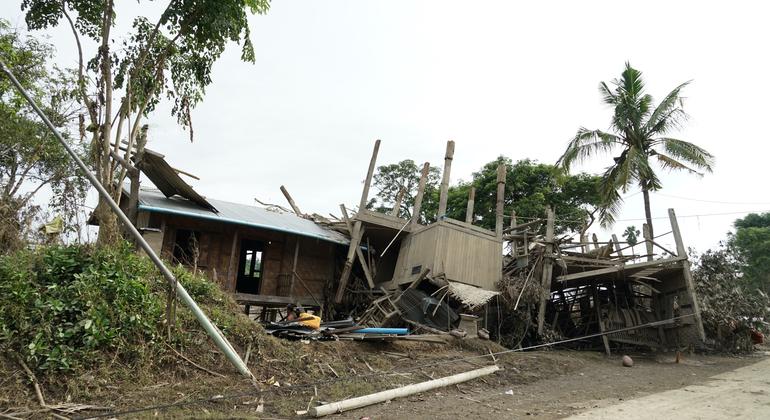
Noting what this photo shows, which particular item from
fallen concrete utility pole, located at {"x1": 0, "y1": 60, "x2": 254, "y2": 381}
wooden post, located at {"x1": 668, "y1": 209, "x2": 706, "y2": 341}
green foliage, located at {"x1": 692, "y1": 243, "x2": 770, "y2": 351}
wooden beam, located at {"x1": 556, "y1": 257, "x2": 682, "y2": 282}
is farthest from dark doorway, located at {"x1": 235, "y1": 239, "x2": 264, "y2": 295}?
green foliage, located at {"x1": 692, "y1": 243, "x2": 770, "y2": 351}

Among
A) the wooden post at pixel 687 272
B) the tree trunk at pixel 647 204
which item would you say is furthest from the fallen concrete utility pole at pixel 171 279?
the tree trunk at pixel 647 204

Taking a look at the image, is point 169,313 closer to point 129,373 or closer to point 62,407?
point 129,373

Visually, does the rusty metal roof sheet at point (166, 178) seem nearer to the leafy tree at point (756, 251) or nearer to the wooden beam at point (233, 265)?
the wooden beam at point (233, 265)

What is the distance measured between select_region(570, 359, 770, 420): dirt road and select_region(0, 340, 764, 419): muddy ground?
0.37m

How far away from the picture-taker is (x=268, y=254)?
606 inches

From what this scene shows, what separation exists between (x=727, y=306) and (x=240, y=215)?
14209 millimetres

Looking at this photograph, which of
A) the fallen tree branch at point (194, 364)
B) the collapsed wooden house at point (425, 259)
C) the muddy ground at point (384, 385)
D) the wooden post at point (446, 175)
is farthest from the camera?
the wooden post at point (446, 175)

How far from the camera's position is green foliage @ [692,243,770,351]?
14.1 meters

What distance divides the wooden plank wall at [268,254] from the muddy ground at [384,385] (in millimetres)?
6020

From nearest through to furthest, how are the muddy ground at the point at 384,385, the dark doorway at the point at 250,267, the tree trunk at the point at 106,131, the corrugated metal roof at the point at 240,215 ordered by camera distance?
the muddy ground at the point at 384,385 → the tree trunk at the point at 106,131 → the corrugated metal roof at the point at 240,215 → the dark doorway at the point at 250,267

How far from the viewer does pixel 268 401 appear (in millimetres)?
6801

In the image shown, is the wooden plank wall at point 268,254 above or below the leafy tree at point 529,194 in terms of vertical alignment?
below

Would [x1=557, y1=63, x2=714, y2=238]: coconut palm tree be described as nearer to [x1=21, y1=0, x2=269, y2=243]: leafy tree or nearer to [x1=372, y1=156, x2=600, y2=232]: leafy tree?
[x1=372, y1=156, x2=600, y2=232]: leafy tree

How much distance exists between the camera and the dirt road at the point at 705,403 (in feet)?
23.9
